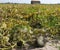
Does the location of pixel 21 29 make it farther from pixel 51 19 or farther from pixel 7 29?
pixel 51 19

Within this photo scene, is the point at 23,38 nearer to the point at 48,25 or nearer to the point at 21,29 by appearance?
the point at 21,29

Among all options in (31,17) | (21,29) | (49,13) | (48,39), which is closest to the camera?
(21,29)

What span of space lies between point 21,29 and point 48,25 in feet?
3.65

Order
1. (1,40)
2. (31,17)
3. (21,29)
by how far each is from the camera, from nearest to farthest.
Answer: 1. (1,40)
2. (21,29)
3. (31,17)

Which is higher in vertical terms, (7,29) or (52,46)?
(7,29)

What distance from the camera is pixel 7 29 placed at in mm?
4121

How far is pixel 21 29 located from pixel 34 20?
1.05 meters

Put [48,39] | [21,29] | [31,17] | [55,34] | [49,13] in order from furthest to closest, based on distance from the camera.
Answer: [49,13], [31,17], [55,34], [48,39], [21,29]

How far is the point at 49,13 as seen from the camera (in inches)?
224

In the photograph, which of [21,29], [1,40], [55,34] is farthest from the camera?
[55,34]

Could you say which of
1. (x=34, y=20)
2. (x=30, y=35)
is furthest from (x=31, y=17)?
(x=30, y=35)

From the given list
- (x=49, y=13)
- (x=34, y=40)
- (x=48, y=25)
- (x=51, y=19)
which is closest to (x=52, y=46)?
(x=34, y=40)

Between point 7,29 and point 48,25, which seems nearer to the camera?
point 7,29

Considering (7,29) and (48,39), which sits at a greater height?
(7,29)
